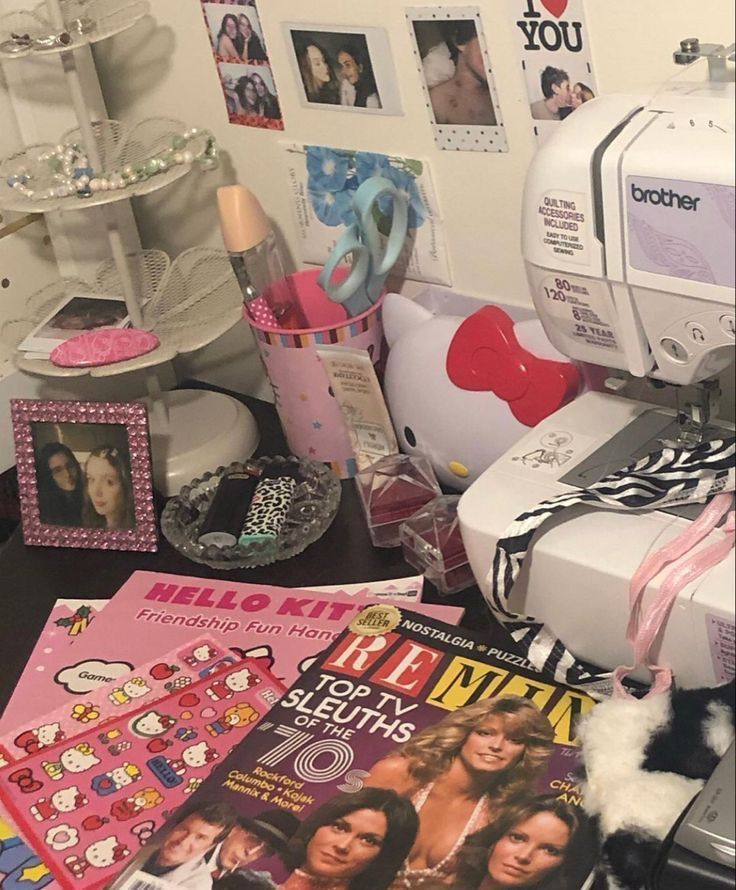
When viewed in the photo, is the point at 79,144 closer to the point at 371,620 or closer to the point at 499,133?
the point at 499,133

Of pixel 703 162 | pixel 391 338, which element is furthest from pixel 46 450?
pixel 703 162

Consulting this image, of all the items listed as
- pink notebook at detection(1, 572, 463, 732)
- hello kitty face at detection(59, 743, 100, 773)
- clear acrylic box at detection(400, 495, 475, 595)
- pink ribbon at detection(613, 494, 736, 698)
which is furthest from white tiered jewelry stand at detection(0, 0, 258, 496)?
pink ribbon at detection(613, 494, 736, 698)

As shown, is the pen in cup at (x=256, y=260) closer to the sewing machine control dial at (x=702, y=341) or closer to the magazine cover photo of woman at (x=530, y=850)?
the sewing machine control dial at (x=702, y=341)

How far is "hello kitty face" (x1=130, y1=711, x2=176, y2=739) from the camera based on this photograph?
1.09m

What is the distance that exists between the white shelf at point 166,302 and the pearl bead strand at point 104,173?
157 millimetres

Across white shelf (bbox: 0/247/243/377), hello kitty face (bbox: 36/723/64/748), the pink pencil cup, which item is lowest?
hello kitty face (bbox: 36/723/64/748)

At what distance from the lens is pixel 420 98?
1292 mm

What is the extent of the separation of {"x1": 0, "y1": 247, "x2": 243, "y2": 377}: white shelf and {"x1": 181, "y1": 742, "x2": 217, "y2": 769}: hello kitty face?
1.52 ft

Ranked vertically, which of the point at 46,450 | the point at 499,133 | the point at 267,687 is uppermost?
the point at 499,133

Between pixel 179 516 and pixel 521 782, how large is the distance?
1.89 feet

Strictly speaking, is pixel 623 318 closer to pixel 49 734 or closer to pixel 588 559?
pixel 588 559

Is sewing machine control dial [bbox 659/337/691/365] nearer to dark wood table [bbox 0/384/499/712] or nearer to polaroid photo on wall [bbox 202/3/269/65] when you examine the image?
dark wood table [bbox 0/384/499/712]

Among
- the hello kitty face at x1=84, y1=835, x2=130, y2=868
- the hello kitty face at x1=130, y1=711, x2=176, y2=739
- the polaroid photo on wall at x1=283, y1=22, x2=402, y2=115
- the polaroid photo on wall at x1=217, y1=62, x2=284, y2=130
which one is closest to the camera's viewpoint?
the hello kitty face at x1=84, y1=835, x2=130, y2=868

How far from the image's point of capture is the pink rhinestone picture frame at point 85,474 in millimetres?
1344
